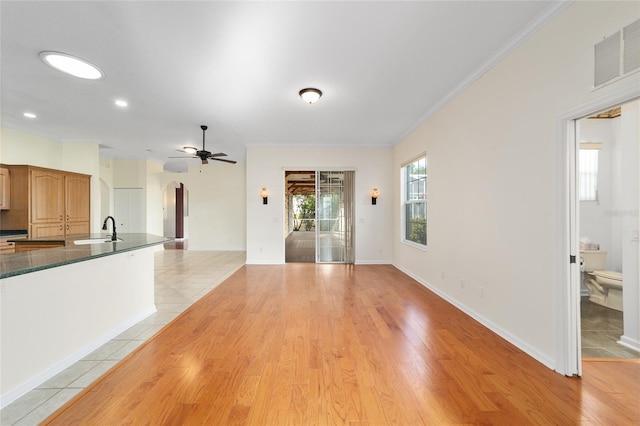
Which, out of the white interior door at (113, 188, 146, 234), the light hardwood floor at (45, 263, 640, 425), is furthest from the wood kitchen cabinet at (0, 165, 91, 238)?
the light hardwood floor at (45, 263, 640, 425)

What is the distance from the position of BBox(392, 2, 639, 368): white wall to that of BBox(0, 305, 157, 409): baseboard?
3.95 metres

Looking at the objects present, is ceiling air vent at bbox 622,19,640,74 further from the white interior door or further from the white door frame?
the white interior door

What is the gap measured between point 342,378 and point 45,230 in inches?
242

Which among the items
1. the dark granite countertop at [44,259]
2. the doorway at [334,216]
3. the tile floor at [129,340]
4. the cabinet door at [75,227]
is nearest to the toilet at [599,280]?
the doorway at [334,216]

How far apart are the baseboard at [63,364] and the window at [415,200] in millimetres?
4576

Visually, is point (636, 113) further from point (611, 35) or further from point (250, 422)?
point (250, 422)

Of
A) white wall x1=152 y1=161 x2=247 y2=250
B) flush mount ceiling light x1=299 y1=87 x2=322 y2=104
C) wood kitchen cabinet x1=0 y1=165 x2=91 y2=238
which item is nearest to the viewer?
flush mount ceiling light x1=299 y1=87 x2=322 y2=104

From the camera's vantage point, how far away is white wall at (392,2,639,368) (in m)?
1.99

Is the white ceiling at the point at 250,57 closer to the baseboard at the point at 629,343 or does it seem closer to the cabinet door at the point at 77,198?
the cabinet door at the point at 77,198

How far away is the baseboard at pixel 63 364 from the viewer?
177 cm

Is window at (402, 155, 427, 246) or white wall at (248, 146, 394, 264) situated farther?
white wall at (248, 146, 394, 264)

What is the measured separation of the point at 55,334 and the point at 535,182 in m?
4.19

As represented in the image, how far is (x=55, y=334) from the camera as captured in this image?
2.11 m

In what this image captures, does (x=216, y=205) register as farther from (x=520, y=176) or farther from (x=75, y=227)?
(x=520, y=176)
